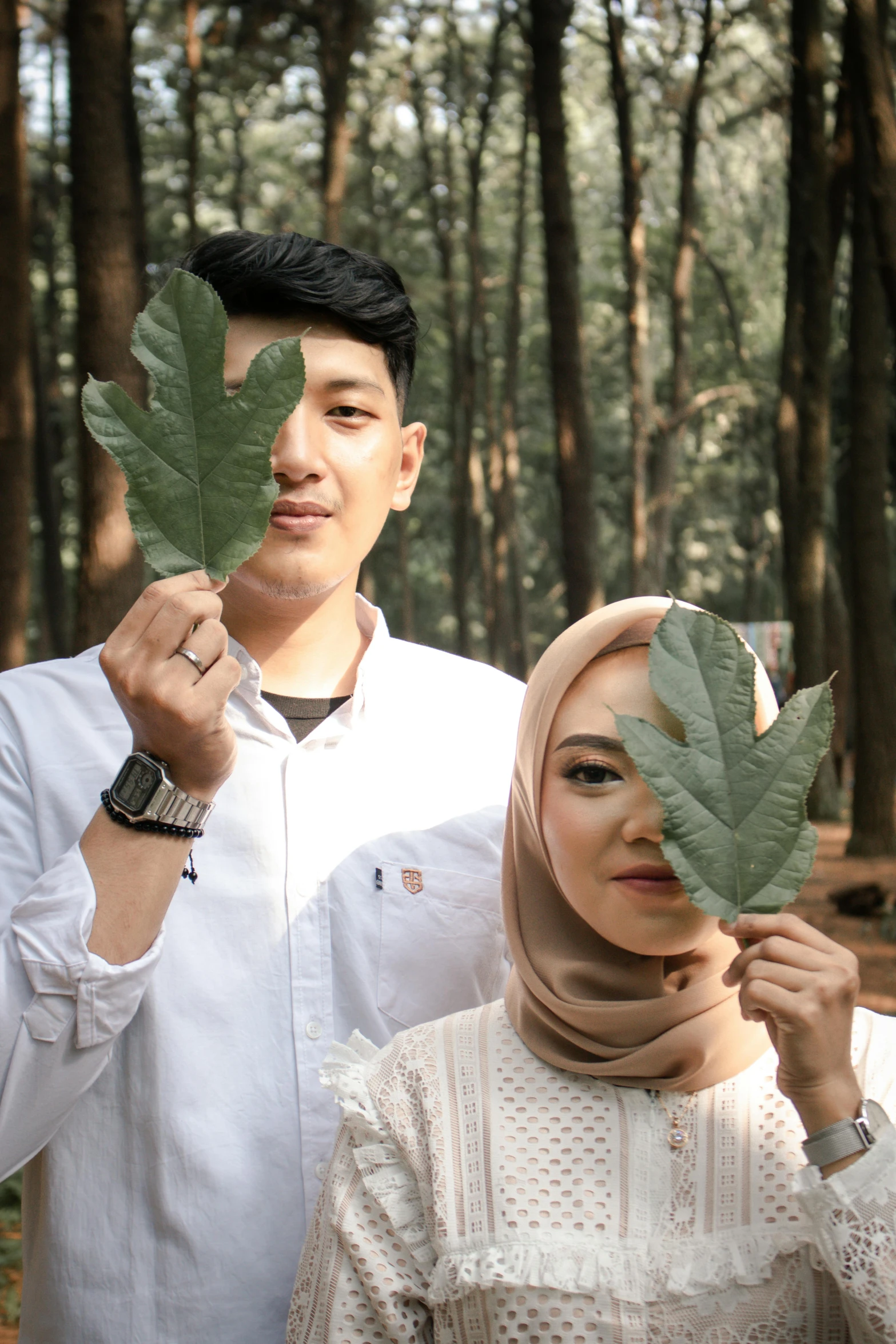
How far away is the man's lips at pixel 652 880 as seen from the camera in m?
2.00

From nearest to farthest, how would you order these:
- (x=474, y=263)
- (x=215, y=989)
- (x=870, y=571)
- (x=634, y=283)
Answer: (x=215, y=989), (x=870, y=571), (x=634, y=283), (x=474, y=263)

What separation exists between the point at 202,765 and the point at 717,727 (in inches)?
31.9

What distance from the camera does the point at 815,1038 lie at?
173 centimetres

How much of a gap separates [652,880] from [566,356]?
33.0ft

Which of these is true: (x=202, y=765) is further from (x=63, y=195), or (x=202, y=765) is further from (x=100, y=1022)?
(x=63, y=195)

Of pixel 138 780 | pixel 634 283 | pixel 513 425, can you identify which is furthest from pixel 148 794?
pixel 513 425

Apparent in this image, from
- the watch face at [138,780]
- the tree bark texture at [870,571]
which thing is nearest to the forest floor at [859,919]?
the tree bark texture at [870,571]

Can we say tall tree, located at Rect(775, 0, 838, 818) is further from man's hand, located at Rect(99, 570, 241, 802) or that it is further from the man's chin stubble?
man's hand, located at Rect(99, 570, 241, 802)

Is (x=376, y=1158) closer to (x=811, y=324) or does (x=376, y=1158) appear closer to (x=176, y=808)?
(x=176, y=808)

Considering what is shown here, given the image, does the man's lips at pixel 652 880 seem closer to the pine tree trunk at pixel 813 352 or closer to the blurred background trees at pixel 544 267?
the blurred background trees at pixel 544 267

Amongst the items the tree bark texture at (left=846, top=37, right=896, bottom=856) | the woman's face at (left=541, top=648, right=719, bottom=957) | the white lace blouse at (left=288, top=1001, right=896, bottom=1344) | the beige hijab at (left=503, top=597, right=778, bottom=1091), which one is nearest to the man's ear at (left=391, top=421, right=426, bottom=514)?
the beige hijab at (left=503, top=597, right=778, bottom=1091)

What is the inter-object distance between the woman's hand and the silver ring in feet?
2.92

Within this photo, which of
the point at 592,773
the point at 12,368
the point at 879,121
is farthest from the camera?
the point at 12,368

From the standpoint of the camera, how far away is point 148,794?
201cm
